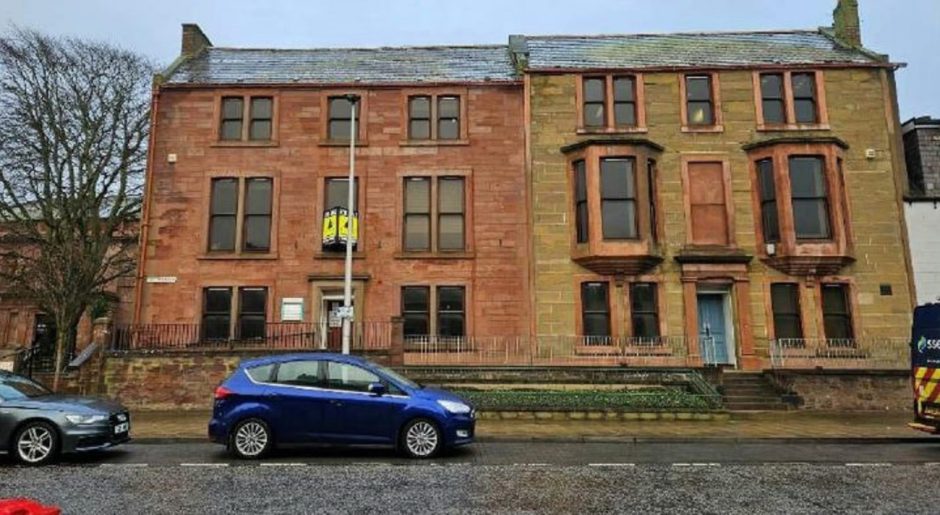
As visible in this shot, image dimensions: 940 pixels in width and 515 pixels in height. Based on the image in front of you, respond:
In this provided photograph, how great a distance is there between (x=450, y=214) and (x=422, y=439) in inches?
501

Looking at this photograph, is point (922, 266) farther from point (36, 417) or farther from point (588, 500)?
point (36, 417)

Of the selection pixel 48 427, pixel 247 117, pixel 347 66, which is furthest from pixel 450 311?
pixel 48 427

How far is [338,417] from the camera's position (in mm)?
10109

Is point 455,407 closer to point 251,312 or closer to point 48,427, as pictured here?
point 48,427

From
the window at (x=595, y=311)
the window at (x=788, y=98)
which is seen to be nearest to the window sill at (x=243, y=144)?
the window at (x=595, y=311)

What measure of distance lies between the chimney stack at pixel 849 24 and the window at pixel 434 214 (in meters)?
15.4

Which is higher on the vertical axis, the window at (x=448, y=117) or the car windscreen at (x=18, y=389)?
the window at (x=448, y=117)

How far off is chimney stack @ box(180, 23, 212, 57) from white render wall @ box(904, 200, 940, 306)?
2654 cm

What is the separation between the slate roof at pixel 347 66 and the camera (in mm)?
23281

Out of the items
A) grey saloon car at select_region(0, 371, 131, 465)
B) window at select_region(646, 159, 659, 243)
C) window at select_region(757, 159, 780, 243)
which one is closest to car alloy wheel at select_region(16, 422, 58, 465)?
grey saloon car at select_region(0, 371, 131, 465)

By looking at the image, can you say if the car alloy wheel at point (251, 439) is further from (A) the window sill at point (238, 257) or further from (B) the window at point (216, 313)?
(A) the window sill at point (238, 257)

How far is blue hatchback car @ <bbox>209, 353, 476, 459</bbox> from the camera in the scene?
1006 cm

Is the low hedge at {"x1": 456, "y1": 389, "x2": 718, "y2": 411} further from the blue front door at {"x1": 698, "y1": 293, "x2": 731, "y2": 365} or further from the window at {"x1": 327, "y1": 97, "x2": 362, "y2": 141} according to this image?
the window at {"x1": 327, "y1": 97, "x2": 362, "y2": 141}

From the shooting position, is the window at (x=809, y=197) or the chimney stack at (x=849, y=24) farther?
the chimney stack at (x=849, y=24)
